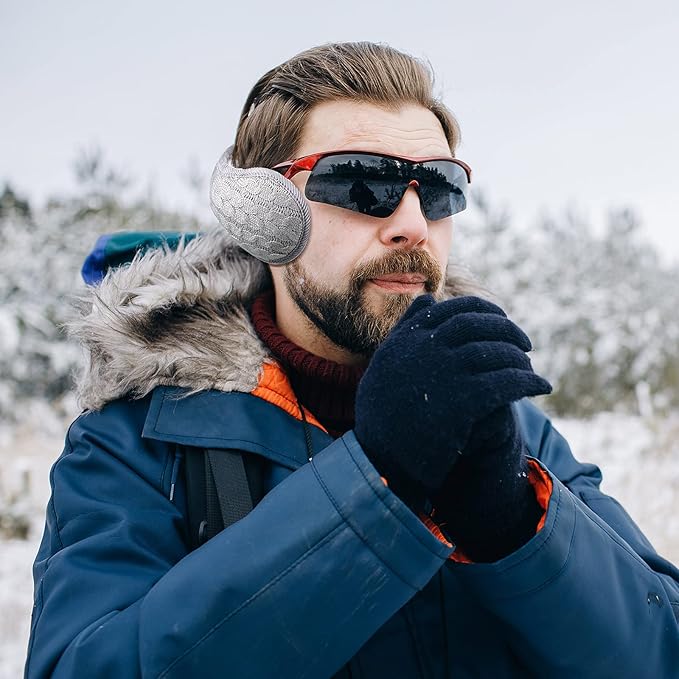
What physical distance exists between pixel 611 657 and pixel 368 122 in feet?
4.89

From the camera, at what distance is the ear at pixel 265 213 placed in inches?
69.7

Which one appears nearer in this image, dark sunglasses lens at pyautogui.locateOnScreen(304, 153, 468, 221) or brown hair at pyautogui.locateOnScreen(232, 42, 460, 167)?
dark sunglasses lens at pyautogui.locateOnScreen(304, 153, 468, 221)

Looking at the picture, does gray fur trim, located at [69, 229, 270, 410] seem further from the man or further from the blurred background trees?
the blurred background trees

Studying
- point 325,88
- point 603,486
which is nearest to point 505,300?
point 603,486

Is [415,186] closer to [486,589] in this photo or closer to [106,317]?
[106,317]

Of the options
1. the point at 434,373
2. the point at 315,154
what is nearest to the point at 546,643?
the point at 434,373

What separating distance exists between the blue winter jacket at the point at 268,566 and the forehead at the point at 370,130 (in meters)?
0.56

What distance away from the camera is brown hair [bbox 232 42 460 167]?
6.23ft

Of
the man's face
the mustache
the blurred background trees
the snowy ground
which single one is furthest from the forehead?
the blurred background trees

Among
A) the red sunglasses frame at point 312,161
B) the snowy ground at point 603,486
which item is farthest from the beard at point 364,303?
the snowy ground at point 603,486

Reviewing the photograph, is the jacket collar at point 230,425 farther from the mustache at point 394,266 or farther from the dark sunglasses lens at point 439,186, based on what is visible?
the dark sunglasses lens at point 439,186

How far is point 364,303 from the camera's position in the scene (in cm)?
176

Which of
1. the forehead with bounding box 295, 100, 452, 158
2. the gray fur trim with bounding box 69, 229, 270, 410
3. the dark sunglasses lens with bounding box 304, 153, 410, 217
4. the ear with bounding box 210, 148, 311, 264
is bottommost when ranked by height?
the gray fur trim with bounding box 69, 229, 270, 410

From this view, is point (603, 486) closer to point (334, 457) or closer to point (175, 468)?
point (175, 468)
